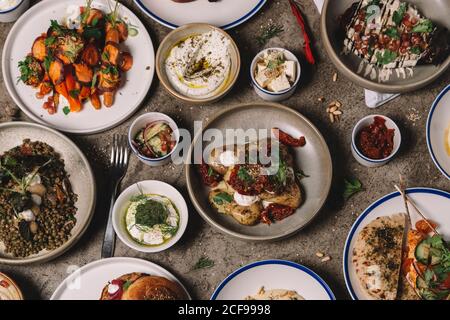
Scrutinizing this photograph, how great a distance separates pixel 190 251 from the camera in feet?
10.3

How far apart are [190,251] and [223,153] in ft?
1.86

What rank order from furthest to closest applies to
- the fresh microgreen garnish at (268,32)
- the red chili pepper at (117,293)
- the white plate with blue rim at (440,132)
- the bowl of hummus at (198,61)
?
the fresh microgreen garnish at (268,32), the bowl of hummus at (198,61), the white plate with blue rim at (440,132), the red chili pepper at (117,293)

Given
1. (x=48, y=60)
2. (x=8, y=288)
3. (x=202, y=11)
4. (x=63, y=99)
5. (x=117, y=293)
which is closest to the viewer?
(x=117, y=293)

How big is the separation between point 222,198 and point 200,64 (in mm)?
783

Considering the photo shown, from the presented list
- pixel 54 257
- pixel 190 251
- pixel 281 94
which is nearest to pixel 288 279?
pixel 190 251

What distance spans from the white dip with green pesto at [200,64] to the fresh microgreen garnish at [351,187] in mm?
878

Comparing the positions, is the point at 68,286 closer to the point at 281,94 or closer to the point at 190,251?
the point at 190,251

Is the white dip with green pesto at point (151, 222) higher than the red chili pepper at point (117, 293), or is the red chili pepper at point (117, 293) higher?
the white dip with green pesto at point (151, 222)

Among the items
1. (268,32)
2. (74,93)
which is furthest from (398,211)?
(74,93)

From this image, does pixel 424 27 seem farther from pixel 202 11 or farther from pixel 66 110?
pixel 66 110

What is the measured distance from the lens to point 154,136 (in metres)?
3.14

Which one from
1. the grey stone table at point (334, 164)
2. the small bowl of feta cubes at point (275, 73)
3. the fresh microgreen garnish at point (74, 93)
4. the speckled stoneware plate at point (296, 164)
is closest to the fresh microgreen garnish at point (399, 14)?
the grey stone table at point (334, 164)

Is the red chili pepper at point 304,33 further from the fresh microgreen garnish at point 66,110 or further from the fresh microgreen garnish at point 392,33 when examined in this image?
the fresh microgreen garnish at point 66,110

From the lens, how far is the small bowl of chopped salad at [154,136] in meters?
3.12
